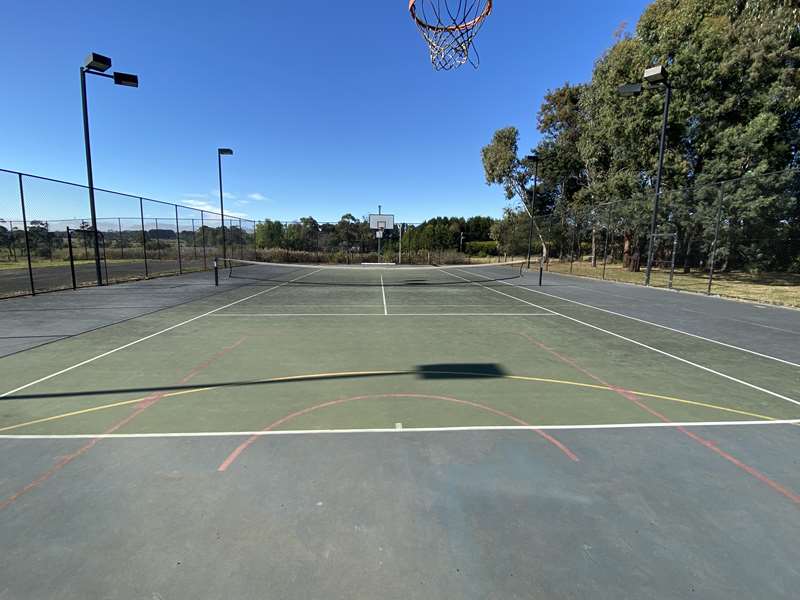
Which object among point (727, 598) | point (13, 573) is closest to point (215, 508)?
point (13, 573)

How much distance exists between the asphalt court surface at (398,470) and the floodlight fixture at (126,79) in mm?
11651

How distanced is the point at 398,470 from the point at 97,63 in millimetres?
17915

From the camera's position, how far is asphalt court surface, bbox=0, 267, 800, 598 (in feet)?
7.32

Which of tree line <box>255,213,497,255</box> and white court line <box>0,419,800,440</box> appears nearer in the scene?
white court line <box>0,419,800,440</box>

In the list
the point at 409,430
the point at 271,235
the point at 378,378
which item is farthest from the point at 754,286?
the point at 271,235

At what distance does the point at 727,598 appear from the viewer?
6.81ft

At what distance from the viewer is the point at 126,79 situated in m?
14.1

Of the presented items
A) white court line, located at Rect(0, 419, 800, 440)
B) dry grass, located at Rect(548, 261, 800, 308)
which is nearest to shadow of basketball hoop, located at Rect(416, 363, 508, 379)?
white court line, located at Rect(0, 419, 800, 440)

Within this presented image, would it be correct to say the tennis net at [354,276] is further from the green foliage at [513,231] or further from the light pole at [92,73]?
the green foliage at [513,231]

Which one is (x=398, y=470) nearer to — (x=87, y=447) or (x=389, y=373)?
(x=389, y=373)

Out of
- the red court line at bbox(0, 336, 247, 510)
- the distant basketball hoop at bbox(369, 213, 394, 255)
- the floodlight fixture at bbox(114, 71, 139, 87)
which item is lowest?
the red court line at bbox(0, 336, 247, 510)

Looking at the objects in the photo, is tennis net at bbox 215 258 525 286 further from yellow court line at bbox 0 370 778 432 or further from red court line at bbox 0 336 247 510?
yellow court line at bbox 0 370 778 432

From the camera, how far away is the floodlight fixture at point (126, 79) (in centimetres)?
1405

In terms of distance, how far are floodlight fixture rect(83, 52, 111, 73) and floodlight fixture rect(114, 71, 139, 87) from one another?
0.36 meters
